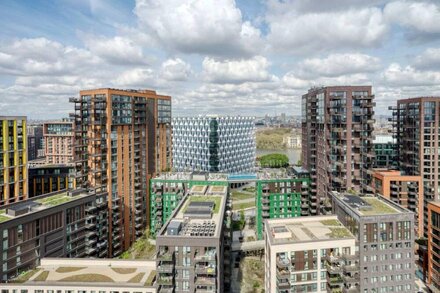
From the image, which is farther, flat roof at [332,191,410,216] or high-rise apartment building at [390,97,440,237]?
high-rise apartment building at [390,97,440,237]

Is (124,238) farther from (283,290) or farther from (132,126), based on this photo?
(283,290)

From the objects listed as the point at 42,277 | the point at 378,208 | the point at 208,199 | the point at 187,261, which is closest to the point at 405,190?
the point at 378,208

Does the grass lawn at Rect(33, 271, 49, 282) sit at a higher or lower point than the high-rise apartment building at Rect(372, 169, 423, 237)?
lower

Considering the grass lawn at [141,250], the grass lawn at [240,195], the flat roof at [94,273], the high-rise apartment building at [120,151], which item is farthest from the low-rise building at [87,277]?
the grass lawn at [240,195]

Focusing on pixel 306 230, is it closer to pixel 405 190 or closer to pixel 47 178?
pixel 405 190

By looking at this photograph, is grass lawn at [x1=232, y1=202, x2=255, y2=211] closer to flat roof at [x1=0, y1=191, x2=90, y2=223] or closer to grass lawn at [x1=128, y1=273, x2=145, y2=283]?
flat roof at [x1=0, y1=191, x2=90, y2=223]

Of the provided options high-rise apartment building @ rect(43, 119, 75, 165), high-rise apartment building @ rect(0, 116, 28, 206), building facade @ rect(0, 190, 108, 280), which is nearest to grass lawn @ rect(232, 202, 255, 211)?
building facade @ rect(0, 190, 108, 280)
